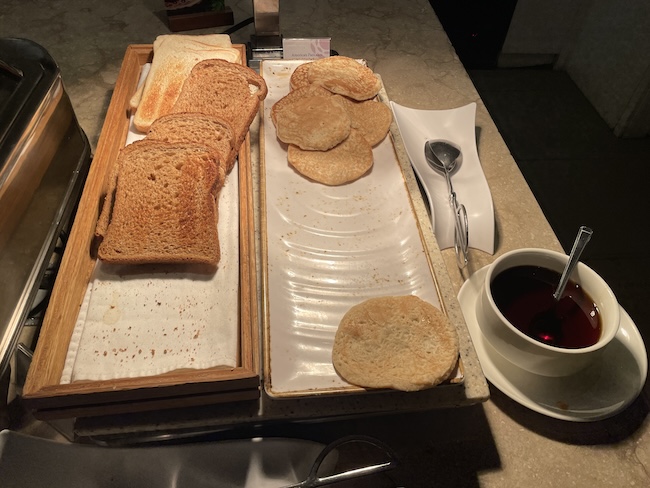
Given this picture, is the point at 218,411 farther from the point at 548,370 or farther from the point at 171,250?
the point at 548,370

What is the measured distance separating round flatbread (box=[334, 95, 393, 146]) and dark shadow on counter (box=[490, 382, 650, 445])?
1.84 feet

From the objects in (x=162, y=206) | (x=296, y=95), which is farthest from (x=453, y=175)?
(x=162, y=206)

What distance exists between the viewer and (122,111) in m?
1.04

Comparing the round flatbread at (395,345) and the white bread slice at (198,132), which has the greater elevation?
the white bread slice at (198,132)

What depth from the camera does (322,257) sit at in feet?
2.80

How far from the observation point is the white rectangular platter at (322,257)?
0.70 m

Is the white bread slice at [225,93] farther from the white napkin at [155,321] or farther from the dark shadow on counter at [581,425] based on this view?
the dark shadow on counter at [581,425]

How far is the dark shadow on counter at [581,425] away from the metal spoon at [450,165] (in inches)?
10.9

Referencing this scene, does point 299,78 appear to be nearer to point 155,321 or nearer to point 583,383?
point 155,321

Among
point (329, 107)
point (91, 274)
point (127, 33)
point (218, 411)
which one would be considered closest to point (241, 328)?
point (218, 411)

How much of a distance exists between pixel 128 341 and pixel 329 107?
612 mm

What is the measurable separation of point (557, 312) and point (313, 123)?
58cm

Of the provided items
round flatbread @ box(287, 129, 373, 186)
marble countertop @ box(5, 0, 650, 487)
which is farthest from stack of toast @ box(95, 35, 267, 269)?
marble countertop @ box(5, 0, 650, 487)

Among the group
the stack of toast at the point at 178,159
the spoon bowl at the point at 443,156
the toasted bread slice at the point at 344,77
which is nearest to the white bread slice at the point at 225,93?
the stack of toast at the point at 178,159
